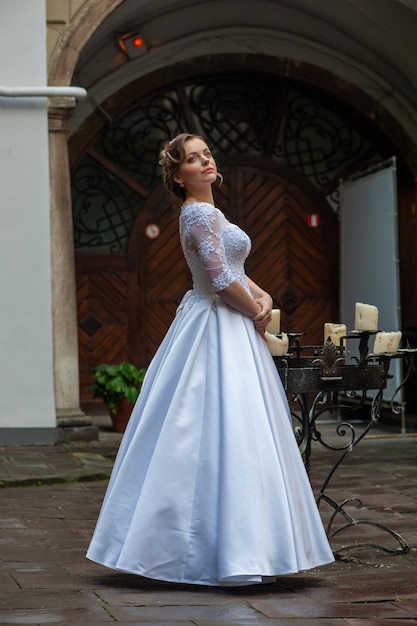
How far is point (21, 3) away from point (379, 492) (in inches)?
179

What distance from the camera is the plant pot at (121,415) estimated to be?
1083 cm

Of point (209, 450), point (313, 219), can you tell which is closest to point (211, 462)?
point (209, 450)

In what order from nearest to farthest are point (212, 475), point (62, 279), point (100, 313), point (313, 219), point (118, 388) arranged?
point (212, 475) < point (62, 279) < point (118, 388) < point (100, 313) < point (313, 219)

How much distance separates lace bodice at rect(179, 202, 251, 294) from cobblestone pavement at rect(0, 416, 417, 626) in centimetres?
117

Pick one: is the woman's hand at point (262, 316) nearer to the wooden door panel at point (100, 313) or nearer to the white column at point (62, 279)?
the white column at point (62, 279)

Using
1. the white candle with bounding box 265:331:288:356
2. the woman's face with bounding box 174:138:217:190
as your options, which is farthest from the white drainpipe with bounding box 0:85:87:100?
the white candle with bounding box 265:331:288:356

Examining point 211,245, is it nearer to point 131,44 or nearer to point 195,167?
point 195,167

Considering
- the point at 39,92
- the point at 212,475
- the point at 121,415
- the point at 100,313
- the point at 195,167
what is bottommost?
the point at 121,415

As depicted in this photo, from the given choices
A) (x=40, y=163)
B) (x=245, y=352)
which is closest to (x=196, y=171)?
(x=245, y=352)

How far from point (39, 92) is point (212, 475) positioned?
540 cm

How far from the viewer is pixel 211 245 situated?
489 centimetres

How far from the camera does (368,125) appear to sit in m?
12.4

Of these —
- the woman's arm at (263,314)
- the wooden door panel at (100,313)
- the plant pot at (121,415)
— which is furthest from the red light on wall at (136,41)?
the woman's arm at (263,314)

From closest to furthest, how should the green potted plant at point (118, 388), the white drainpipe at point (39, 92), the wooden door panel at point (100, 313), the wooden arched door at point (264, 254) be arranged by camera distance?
the white drainpipe at point (39, 92)
the green potted plant at point (118, 388)
the wooden door panel at point (100, 313)
the wooden arched door at point (264, 254)
